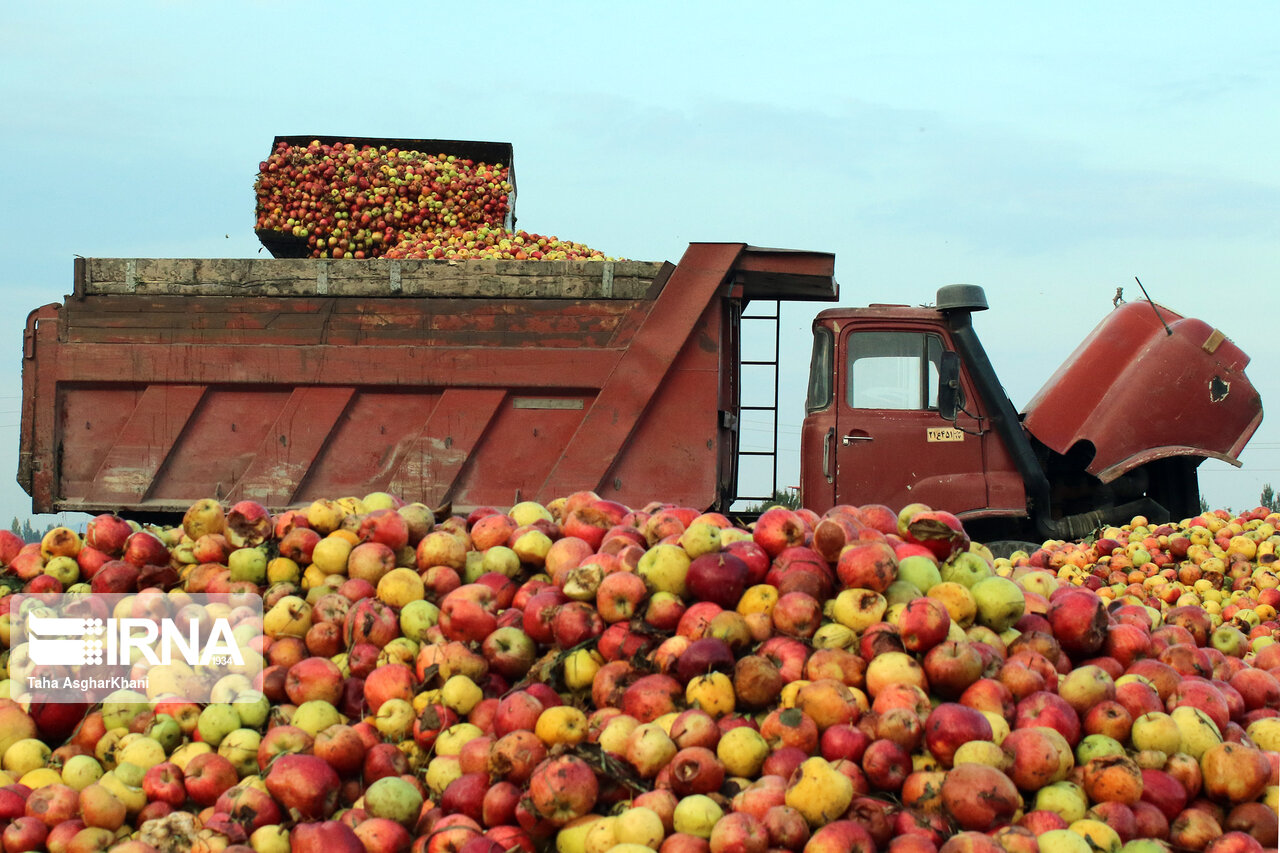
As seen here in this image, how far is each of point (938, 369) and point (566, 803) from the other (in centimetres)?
611

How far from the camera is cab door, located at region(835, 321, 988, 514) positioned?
27.0 feet

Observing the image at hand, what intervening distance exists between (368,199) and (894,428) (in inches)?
211

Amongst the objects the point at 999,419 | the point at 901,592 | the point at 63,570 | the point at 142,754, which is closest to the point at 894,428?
the point at 999,419

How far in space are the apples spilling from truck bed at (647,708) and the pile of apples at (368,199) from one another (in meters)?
6.63

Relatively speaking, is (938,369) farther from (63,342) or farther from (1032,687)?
(63,342)

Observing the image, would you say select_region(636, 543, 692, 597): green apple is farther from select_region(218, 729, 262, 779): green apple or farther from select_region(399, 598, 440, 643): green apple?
select_region(218, 729, 262, 779): green apple

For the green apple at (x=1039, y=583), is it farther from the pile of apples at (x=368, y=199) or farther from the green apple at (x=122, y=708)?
the pile of apples at (x=368, y=199)

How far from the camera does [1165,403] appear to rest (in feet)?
27.9

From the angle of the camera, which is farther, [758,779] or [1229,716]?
[1229,716]

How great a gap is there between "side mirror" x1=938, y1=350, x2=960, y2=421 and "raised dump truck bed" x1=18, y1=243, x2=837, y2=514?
1614mm

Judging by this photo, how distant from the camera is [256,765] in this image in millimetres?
3293

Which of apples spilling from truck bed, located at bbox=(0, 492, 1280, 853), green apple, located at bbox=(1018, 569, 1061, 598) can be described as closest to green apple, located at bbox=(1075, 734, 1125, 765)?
apples spilling from truck bed, located at bbox=(0, 492, 1280, 853)

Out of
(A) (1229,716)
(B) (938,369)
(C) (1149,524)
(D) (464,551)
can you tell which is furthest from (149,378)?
(C) (1149,524)

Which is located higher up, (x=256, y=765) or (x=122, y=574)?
(x=122, y=574)
